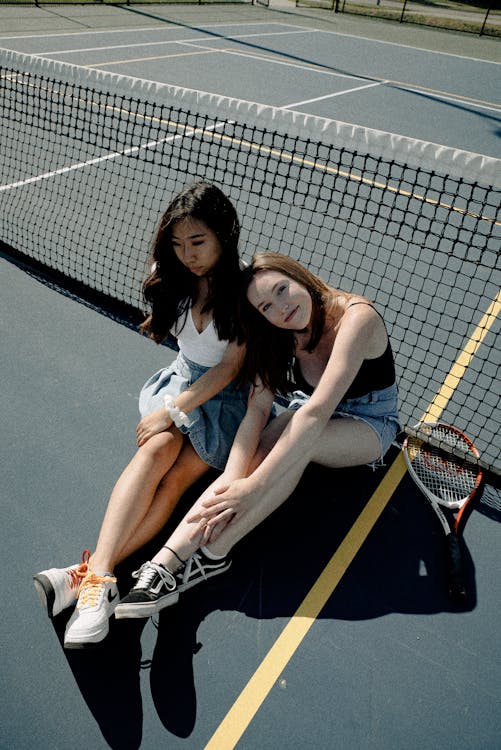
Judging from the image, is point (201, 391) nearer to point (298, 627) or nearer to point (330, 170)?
point (298, 627)

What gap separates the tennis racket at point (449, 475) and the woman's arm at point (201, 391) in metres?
1.22

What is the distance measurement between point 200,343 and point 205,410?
377 mm

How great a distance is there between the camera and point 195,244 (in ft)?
9.18

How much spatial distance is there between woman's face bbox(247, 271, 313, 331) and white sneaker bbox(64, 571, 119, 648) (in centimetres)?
144

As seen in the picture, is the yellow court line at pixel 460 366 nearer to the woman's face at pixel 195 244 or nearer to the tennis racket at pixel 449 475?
the tennis racket at pixel 449 475

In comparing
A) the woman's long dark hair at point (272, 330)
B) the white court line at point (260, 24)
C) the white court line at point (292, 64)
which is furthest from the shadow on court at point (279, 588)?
the white court line at point (260, 24)

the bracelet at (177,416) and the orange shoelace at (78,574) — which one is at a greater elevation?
the bracelet at (177,416)

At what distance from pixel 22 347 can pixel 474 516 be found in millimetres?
3351

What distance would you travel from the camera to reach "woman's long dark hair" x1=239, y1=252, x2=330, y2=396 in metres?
2.70

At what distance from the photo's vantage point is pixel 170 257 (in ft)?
9.66

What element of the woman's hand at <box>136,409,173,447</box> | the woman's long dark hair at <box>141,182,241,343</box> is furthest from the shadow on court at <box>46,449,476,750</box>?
the woman's long dark hair at <box>141,182,241,343</box>

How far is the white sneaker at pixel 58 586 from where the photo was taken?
2.44 metres

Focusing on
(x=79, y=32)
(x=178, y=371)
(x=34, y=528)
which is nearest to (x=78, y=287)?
(x=178, y=371)

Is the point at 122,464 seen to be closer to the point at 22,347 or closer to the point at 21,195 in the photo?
the point at 22,347
